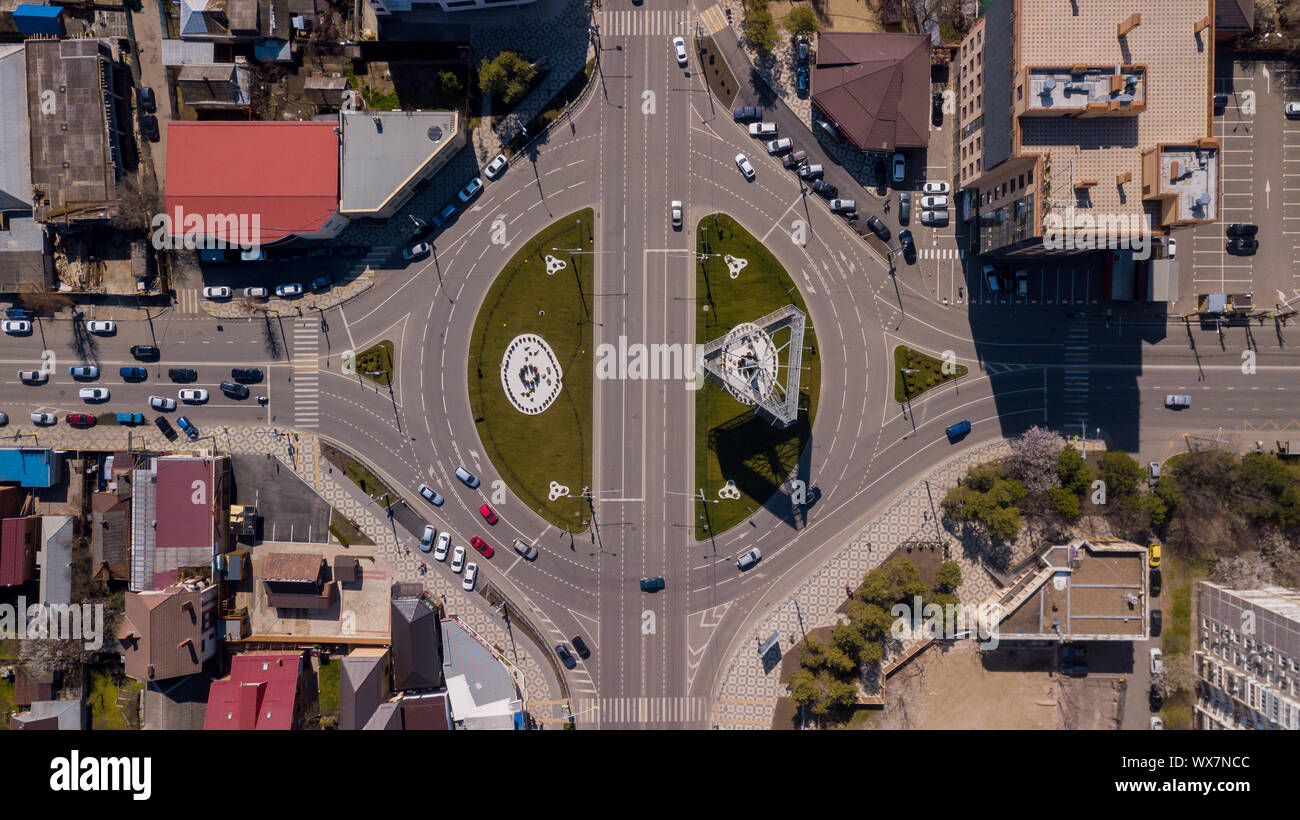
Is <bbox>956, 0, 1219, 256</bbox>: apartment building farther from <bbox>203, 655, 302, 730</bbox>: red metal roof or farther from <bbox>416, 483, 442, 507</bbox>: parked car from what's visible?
<bbox>203, 655, 302, 730</bbox>: red metal roof

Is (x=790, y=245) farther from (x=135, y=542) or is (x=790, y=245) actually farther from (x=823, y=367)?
(x=135, y=542)

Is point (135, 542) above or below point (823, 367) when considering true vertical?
below

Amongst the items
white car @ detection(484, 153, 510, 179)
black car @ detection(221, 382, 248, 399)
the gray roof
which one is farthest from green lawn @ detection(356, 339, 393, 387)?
white car @ detection(484, 153, 510, 179)

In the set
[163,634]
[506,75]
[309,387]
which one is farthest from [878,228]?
[163,634]

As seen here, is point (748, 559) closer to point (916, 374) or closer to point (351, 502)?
point (916, 374)

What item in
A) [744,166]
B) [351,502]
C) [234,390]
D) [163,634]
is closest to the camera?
[163,634]
